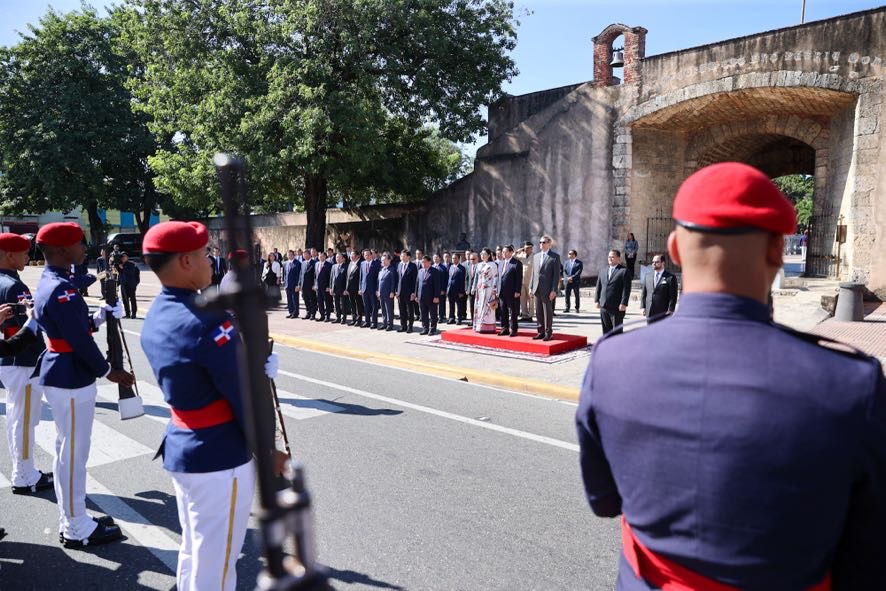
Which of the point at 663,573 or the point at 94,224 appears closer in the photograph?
the point at 663,573

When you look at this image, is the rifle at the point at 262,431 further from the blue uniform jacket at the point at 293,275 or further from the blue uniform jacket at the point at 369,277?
the blue uniform jacket at the point at 293,275

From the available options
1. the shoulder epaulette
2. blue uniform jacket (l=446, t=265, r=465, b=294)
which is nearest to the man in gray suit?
Answer: blue uniform jacket (l=446, t=265, r=465, b=294)

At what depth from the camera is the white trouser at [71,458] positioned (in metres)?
4.11

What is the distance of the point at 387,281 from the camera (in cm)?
1442

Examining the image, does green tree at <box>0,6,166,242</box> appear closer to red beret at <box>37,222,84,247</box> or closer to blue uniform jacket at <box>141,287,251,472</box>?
red beret at <box>37,222,84,247</box>

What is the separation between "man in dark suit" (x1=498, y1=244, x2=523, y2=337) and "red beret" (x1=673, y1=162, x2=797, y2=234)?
10264mm

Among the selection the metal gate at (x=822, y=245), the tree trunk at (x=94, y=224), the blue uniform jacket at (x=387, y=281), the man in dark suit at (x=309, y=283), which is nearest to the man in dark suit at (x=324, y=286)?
the man in dark suit at (x=309, y=283)

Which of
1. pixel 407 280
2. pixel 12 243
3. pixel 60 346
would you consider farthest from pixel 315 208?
pixel 60 346

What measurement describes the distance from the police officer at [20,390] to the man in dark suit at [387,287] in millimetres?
Answer: 9541

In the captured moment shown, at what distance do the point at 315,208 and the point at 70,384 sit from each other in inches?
787

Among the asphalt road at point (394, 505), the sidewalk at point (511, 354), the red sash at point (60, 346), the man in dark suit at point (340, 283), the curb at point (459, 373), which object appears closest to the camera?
the asphalt road at point (394, 505)

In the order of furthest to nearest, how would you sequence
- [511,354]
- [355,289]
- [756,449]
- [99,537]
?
[355,289] < [511,354] < [99,537] < [756,449]

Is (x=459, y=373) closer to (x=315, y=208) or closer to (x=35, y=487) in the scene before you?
(x=35, y=487)

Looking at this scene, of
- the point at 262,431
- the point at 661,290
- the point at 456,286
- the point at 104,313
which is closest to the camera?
the point at 262,431
